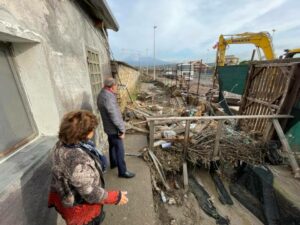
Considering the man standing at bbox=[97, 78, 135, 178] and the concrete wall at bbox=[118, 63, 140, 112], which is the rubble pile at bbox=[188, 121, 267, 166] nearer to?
the man standing at bbox=[97, 78, 135, 178]

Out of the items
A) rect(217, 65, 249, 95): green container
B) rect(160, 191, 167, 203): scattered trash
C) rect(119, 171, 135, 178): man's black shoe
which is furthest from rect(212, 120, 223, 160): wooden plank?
rect(217, 65, 249, 95): green container

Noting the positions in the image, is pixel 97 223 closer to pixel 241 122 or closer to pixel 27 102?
pixel 27 102

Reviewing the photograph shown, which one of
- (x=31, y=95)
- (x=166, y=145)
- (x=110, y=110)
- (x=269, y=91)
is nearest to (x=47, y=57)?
Answer: (x=31, y=95)

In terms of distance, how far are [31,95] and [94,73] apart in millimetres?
2114

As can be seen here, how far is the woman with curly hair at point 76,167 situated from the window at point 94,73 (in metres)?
2.57

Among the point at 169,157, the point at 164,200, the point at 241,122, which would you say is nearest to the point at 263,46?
the point at 241,122

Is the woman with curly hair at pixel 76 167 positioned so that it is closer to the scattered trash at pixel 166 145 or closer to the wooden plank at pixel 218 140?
the scattered trash at pixel 166 145

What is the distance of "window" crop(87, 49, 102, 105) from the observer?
3682mm

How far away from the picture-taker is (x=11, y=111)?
5.54 ft

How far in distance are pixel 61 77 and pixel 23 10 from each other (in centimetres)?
85

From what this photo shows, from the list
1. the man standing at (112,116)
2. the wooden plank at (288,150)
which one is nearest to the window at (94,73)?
the man standing at (112,116)

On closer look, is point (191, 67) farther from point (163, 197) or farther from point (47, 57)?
point (47, 57)

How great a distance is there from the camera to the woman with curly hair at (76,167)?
4.01 ft

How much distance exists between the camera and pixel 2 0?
141cm
